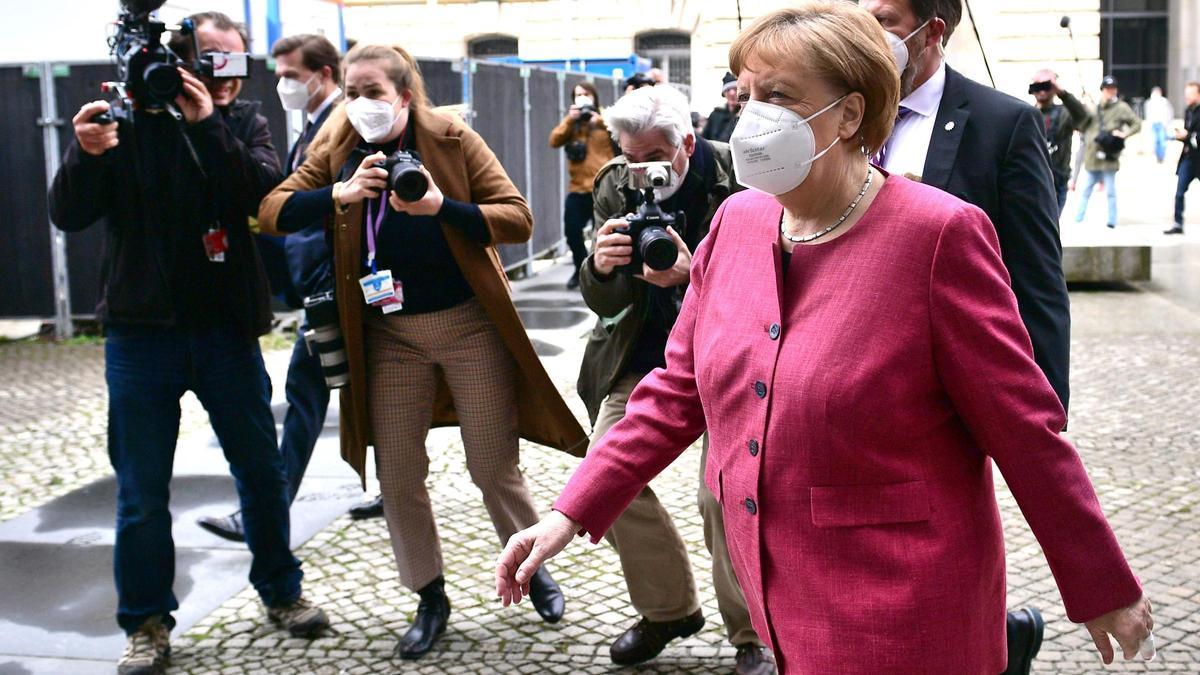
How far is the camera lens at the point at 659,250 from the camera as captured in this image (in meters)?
3.75

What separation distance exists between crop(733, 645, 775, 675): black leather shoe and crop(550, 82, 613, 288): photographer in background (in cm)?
879

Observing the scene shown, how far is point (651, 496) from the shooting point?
433cm

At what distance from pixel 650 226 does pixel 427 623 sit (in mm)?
1583

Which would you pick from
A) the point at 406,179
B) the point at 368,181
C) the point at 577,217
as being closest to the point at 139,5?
the point at 368,181

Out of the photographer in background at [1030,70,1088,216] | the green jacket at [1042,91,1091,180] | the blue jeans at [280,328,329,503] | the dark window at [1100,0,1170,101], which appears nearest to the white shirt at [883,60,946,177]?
the blue jeans at [280,328,329,503]

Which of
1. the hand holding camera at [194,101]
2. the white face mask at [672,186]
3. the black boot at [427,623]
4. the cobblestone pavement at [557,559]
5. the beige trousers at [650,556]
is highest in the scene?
the hand holding camera at [194,101]

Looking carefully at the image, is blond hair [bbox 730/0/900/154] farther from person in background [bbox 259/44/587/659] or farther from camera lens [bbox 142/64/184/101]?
camera lens [bbox 142/64/184/101]

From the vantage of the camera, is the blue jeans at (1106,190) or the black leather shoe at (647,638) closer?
the black leather shoe at (647,638)

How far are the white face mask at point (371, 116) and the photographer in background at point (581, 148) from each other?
8352mm

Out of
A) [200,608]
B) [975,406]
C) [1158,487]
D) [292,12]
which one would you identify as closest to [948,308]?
[975,406]

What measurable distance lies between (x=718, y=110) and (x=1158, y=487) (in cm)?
676

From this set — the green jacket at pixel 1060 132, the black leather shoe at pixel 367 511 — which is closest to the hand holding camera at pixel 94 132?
the black leather shoe at pixel 367 511

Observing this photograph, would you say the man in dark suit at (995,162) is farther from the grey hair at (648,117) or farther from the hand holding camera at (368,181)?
the hand holding camera at (368,181)

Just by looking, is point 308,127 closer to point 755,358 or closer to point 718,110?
point 755,358
